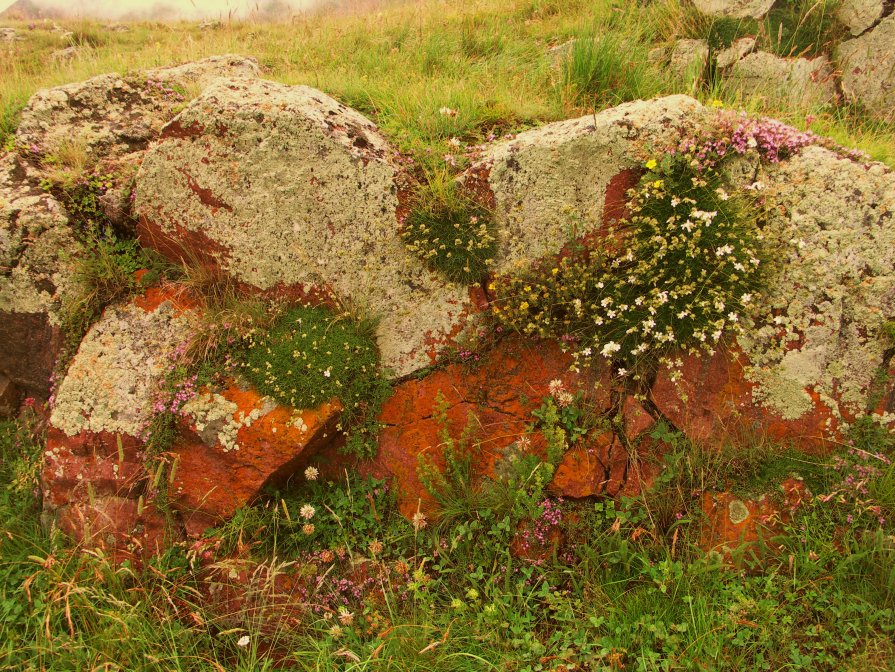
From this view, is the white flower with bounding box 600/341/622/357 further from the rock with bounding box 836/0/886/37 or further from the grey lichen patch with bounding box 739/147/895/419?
the rock with bounding box 836/0/886/37

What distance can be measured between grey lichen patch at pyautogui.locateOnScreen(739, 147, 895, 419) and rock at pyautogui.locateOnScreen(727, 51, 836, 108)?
270cm

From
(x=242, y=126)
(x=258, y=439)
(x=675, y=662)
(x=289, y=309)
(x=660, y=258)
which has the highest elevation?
(x=242, y=126)

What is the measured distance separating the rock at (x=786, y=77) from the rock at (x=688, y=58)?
0.40 m

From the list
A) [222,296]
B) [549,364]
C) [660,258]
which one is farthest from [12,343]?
[660,258]

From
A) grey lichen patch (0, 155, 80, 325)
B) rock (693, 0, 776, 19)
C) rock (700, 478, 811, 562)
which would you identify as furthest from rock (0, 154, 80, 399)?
rock (693, 0, 776, 19)

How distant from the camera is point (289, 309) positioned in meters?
4.70

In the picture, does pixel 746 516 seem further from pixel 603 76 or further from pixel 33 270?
pixel 33 270

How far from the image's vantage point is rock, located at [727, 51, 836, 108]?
20.9ft

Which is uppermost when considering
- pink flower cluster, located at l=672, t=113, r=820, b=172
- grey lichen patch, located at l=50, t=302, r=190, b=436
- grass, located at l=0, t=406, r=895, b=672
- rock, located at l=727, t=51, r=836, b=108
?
rock, located at l=727, t=51, r=836, b=108

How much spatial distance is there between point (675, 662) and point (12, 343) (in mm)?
6125

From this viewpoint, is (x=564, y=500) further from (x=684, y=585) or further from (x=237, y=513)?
(x=237, y=513)

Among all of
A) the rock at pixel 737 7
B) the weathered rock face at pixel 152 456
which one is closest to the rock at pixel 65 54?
the weathered rock face at pixel 152 456

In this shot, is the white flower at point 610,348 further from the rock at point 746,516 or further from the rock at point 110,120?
the rock at point 110,120

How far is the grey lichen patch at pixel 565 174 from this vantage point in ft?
14.6
